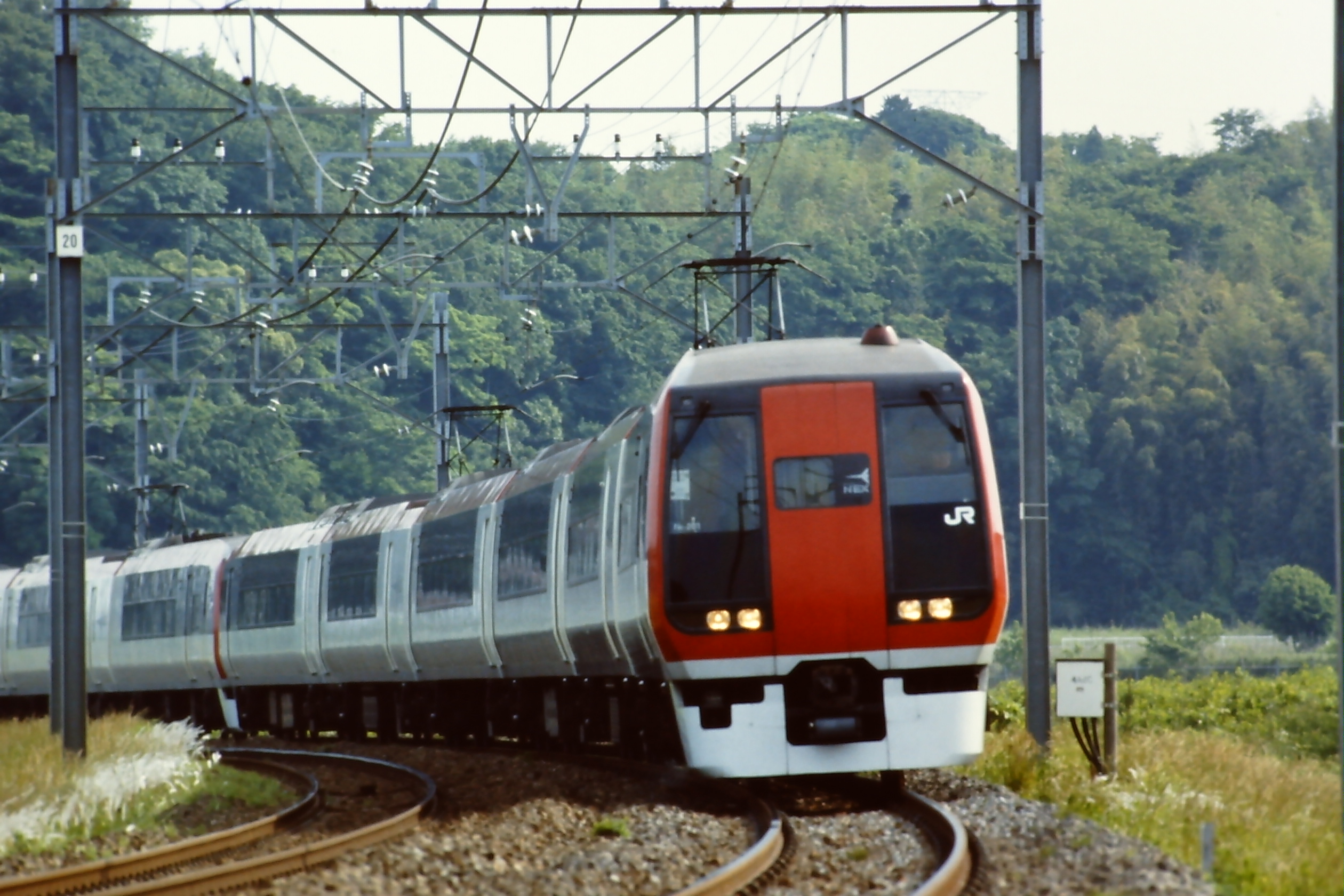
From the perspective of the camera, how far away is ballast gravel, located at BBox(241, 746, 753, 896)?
1020 centimetres

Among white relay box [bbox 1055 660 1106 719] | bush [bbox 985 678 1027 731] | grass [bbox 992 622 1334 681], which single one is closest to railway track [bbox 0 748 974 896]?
white relay box [bbox 1055 660 1106 719]

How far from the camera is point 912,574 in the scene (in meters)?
12.8

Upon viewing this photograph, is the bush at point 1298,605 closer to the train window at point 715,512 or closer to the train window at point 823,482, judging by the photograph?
the train window at point 823,482

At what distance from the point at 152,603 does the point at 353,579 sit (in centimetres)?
885

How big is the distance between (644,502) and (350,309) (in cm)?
5068

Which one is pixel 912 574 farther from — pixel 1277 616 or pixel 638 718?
pixel 1277 616

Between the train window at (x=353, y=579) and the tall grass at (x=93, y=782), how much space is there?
4.58 meters

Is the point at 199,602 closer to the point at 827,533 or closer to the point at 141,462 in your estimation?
the point at 141,462

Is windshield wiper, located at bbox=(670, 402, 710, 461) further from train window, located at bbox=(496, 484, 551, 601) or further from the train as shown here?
train window, located at bbox=(496, 484, 551, 601)

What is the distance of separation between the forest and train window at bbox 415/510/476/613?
43096mm

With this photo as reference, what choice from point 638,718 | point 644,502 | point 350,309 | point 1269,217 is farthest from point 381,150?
point 1269,217

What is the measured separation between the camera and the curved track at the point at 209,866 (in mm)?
10414

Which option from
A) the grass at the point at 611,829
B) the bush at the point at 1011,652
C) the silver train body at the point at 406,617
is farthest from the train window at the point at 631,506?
the bush at the point at 1011,652

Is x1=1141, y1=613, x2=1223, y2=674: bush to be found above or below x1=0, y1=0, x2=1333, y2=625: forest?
below
